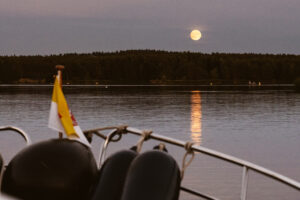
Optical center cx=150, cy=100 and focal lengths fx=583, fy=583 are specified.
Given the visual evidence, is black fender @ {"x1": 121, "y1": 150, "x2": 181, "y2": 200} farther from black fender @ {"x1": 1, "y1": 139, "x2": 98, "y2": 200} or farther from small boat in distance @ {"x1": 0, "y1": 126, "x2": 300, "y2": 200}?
black fender @ {"x1": 1, "y1": 139, "x2": 98, "y2": 200}

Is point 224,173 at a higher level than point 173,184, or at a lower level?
lower

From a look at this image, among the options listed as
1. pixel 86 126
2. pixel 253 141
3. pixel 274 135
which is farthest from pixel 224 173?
pixel 86 126

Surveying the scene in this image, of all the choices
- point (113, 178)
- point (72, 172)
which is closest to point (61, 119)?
point (72, 172)

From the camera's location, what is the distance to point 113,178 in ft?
15.1

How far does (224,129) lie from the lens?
40781mm

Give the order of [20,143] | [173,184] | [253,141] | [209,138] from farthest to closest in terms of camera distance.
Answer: [209,138], [253,141], [20,143], [173,184]

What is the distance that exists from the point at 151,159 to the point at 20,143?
86.6 ft

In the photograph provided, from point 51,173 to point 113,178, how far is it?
19.2 inches

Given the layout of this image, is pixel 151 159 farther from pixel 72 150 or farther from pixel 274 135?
pixel 274 135

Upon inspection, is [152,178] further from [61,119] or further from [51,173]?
[61,119]

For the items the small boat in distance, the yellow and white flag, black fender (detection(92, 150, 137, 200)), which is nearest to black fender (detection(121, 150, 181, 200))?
the small boat in distance

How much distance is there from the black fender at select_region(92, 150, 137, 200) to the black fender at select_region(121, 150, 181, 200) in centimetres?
19

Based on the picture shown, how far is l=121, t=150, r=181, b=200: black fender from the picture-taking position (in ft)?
13.9

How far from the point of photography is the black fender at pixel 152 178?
4234 mm
